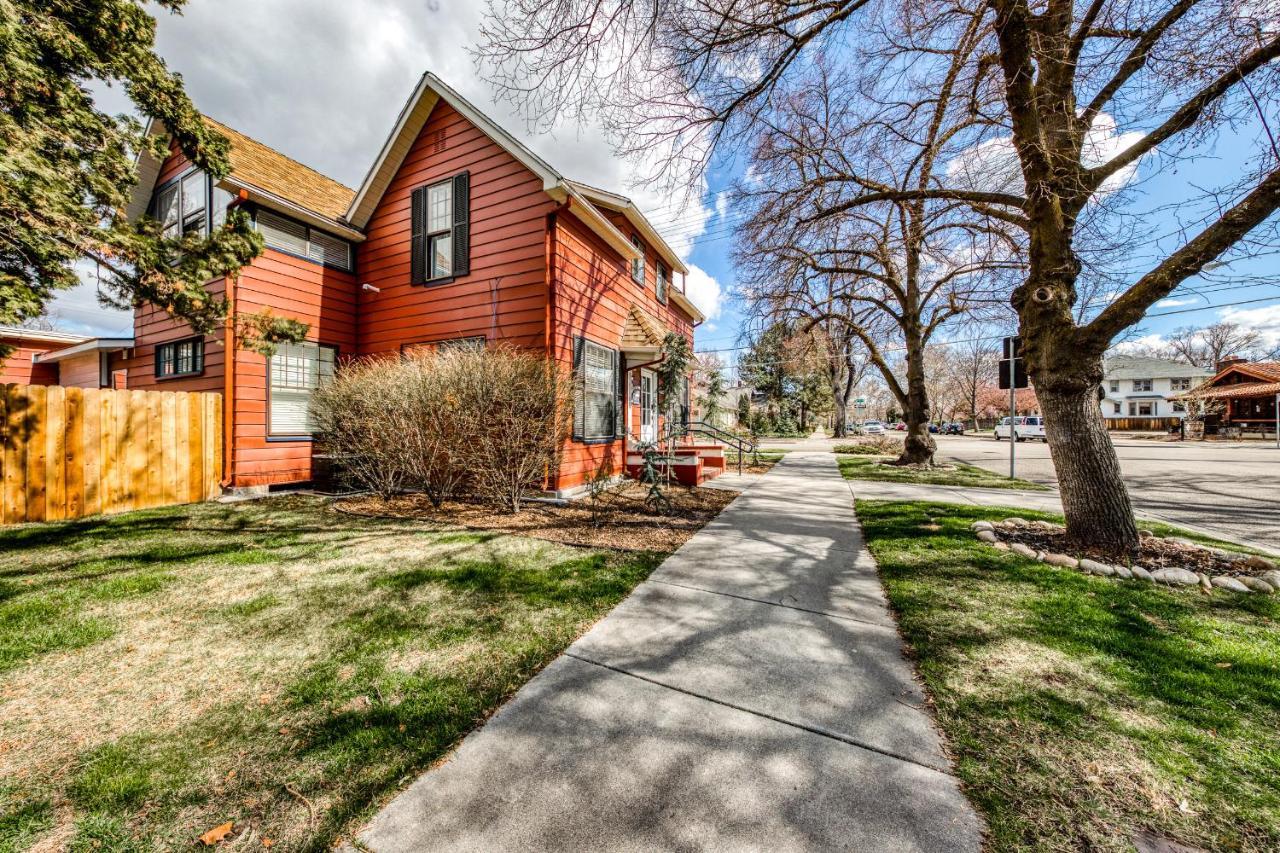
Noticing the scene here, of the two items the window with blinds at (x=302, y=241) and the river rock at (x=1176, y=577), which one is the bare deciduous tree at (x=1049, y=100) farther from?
the window with blinds at (x=302, y=241)

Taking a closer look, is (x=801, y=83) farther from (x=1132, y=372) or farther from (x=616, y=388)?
(x=1132, y=372)

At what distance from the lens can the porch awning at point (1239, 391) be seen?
1047 inches

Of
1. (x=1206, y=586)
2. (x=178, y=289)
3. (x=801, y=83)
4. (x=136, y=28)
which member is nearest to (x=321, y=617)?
(x=178, y=289)

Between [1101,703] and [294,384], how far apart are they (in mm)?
11107

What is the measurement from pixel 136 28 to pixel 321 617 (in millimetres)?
6438

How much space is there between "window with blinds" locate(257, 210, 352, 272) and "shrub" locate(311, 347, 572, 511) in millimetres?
3610

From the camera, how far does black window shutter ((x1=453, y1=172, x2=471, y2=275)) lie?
8289 mm

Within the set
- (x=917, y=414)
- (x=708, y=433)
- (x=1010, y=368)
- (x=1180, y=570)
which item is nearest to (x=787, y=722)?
(x=1180, y=570)

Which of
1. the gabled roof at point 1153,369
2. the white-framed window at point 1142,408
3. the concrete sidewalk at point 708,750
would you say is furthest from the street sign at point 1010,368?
the white-framed window at point 1142,408

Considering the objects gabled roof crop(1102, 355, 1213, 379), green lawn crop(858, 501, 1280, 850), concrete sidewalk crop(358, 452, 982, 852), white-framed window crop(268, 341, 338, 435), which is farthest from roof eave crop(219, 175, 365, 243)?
gabled roof crop(1102, 355, 1213, 379)

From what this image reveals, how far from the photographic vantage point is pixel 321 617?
320 centimetres

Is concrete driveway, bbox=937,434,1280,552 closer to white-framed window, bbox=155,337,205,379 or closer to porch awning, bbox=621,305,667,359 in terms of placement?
porch awning, bbox=621,305,667,359

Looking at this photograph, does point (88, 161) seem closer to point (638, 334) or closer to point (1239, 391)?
point (638, 334)

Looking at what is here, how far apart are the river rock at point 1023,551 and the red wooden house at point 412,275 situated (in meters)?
5.96
